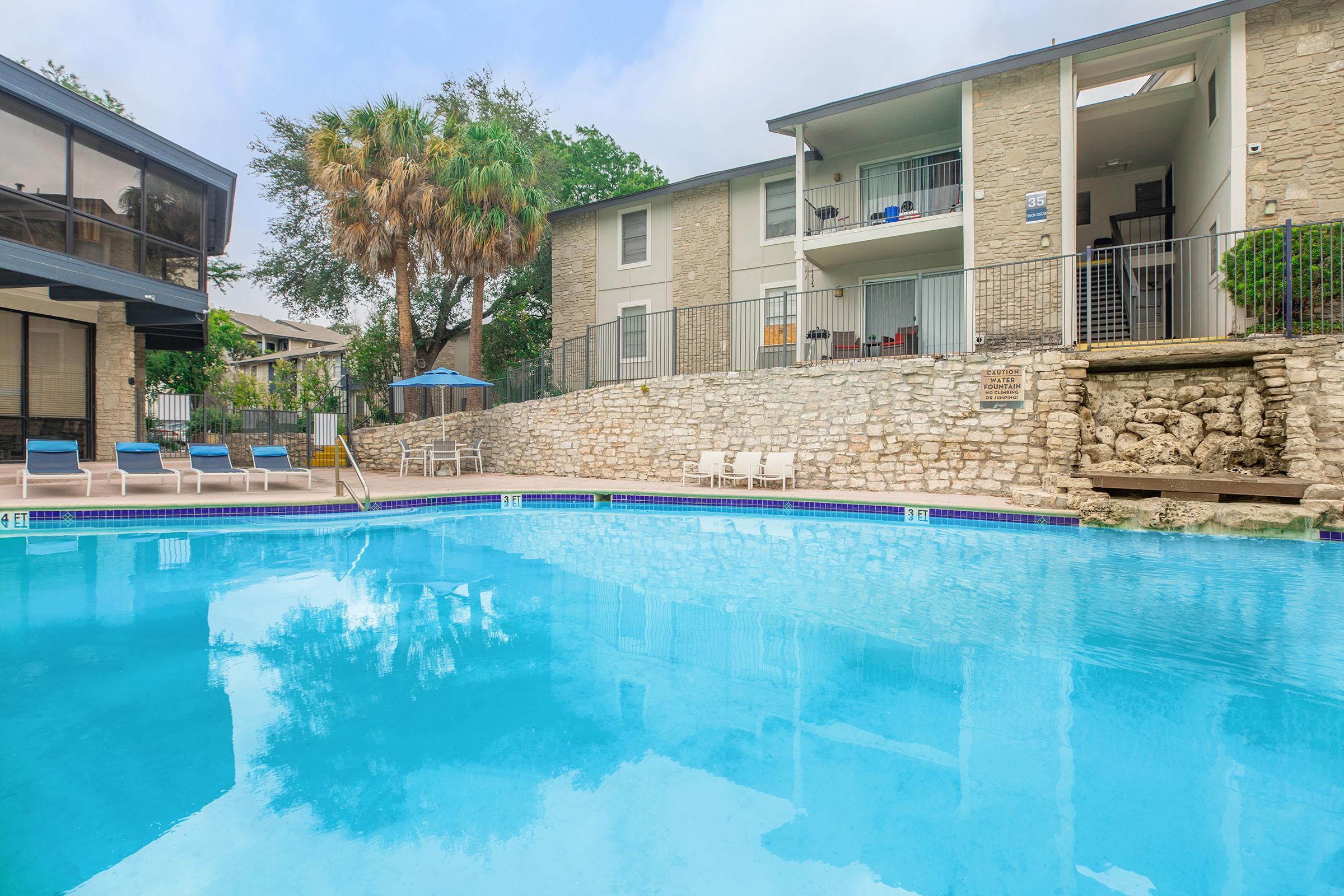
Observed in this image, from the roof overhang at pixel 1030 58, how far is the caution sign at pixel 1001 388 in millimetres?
5535

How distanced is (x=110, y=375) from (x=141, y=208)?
384 cm

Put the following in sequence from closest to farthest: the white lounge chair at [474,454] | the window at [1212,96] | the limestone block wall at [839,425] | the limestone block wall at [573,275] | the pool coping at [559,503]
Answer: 1. the pool coping at [559,503]
2. the limestone block wall at [839,425]
3. the window at [1212,96]
4. the white lounge chair at [474,454]
5. the limestone block wall at [573,275]

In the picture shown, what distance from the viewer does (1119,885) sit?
2.07 m

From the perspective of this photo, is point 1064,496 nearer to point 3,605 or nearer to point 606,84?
point 3,605

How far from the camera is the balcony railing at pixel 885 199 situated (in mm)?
13391

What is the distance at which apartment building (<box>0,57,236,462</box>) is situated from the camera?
9523 millimetres

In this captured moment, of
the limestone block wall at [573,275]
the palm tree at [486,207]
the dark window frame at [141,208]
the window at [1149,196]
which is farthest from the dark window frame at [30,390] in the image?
the window at [1149,196]

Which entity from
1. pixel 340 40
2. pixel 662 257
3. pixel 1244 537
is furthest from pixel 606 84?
pixel 1244 537

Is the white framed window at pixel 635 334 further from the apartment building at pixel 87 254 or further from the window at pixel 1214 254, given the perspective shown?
the window at pixel 1214 254

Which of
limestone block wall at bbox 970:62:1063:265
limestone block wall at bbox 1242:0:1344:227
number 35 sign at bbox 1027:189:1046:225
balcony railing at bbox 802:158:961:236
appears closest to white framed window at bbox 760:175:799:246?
balcony railing at bbox 802:158:961:236

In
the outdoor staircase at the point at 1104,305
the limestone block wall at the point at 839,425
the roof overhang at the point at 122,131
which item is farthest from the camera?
the outdoor staircase at the point at 1104,305

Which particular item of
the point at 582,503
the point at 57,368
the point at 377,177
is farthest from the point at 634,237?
the point at 57,368

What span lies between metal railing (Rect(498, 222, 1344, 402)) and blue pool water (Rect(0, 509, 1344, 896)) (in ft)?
16.6

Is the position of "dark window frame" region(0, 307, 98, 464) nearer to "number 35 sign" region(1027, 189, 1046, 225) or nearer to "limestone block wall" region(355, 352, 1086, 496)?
"limestone block wall" region(355, 352, 1086, 496)
